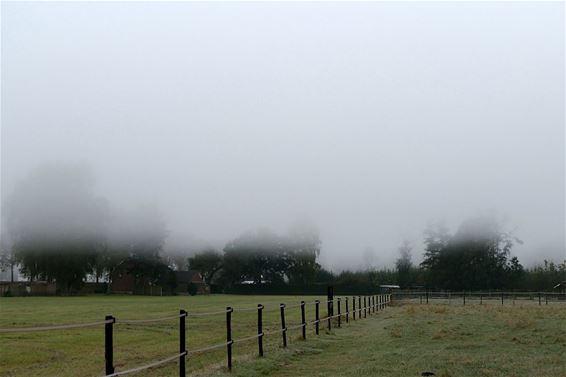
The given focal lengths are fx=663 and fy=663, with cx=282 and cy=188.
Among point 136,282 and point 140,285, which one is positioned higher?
point 136,282

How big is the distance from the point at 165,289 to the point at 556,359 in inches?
3879

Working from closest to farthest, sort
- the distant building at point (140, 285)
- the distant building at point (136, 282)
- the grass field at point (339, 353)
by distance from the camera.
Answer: the grass field at point (339, 353), the distant building at point (136, 282), the distant building at point (140, 285)

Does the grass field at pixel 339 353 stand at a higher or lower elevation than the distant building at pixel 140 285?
higher

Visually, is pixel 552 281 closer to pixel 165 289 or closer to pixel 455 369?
pixel 165 289

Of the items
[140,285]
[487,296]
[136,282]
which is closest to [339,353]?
[487,296]

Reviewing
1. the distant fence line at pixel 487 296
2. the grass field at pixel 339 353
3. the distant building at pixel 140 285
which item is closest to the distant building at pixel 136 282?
the distant building at pixel 140 285

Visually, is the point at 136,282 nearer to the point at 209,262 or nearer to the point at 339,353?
the point at 209,262

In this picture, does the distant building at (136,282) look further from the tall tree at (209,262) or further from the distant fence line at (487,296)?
the distant fence line at (487,296)

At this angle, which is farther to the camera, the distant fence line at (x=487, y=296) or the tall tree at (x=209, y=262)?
the tall tree at (x=209, y=262)

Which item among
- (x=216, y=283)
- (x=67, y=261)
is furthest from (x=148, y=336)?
(x=216, y=283)

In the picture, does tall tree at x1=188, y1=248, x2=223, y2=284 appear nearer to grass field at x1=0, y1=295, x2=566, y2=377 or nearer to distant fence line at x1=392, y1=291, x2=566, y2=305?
distant fence line at x1=392, y1=291, x2=566, y2=305

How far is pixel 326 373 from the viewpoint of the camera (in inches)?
450

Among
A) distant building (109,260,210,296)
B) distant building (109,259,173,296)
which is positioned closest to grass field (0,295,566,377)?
distant building (109,259,173,296)

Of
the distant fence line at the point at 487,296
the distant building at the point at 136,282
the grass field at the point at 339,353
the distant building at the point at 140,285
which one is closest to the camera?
the grass field at the point at 339,353
